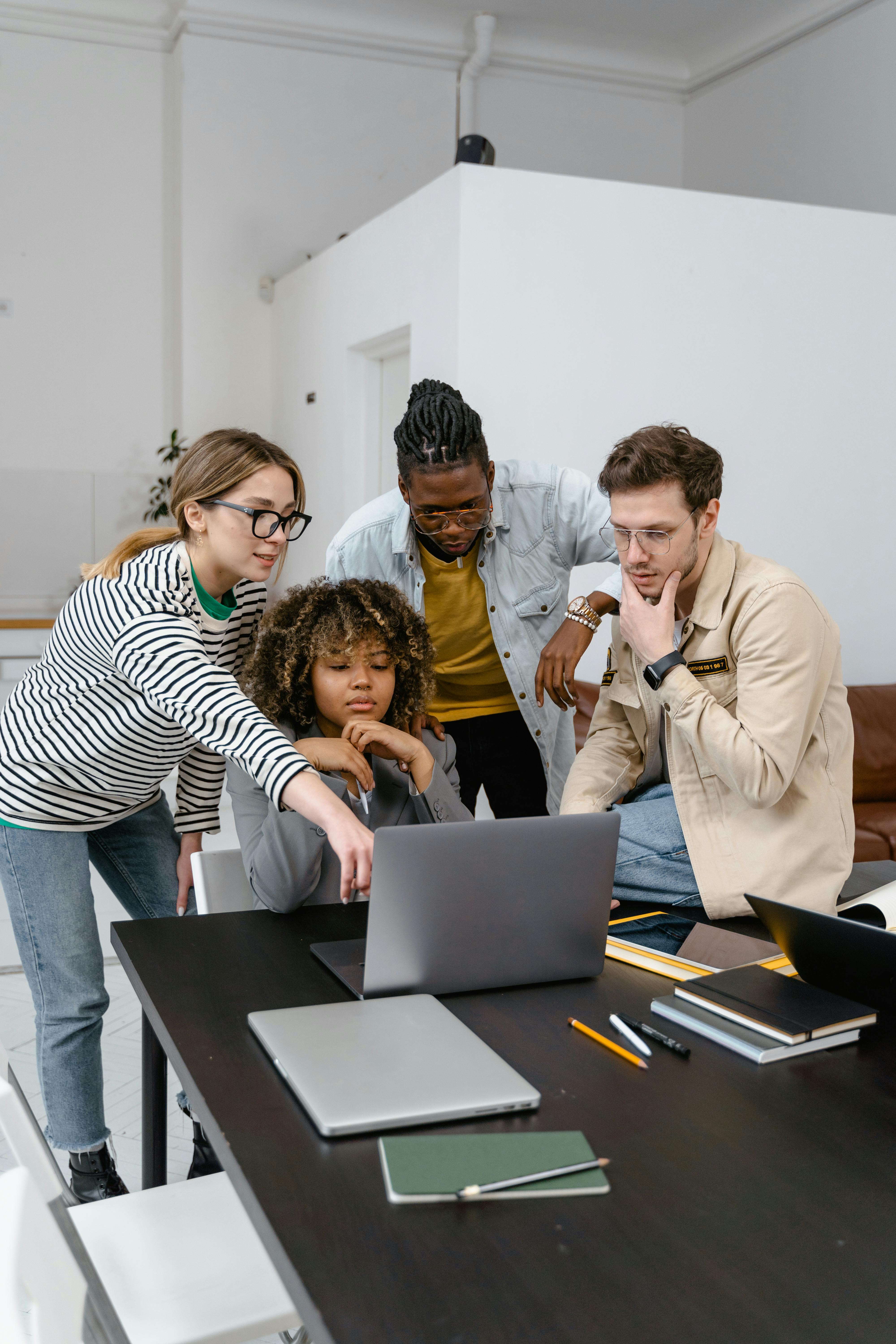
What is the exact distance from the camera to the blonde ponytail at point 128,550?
1.67 metres

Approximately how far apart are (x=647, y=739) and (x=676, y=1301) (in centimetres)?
118

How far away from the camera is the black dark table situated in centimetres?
70

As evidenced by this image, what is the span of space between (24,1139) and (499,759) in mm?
1416

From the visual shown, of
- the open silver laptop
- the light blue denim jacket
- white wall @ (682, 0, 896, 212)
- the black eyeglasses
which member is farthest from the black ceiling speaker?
the open silver laptop

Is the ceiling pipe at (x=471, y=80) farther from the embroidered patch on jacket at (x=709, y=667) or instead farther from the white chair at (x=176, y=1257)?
the white chair at (x=176, y=1257)

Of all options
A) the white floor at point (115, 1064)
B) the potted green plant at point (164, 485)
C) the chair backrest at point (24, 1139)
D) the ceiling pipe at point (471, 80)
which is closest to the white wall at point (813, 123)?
the ceiling pipe at point (471, 80)

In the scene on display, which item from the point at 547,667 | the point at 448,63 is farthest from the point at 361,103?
the point at 547,667

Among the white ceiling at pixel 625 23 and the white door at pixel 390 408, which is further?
the white ceiling at pixel 625 23

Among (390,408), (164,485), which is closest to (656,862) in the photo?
(390,408)

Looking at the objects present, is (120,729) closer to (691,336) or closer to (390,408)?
Answer: (691,336)

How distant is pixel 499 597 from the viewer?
2271mm

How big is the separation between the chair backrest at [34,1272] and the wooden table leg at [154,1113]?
2.11 feet

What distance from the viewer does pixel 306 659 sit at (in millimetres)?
1818

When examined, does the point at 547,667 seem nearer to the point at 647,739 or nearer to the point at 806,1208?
the point at 647,739
